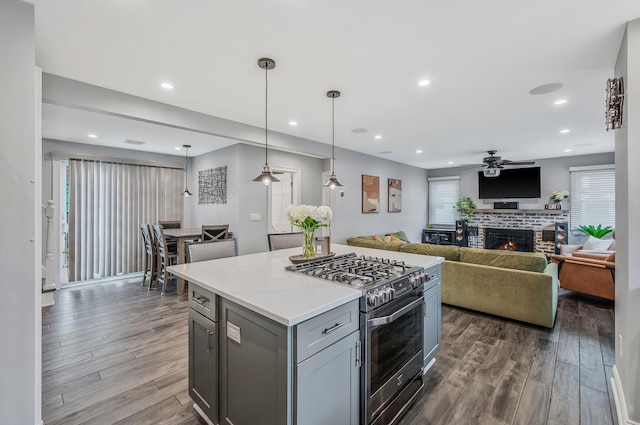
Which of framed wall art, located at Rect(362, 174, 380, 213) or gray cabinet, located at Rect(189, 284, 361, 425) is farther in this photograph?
framed wall art, located at Rect(362, 174, 380, 213)

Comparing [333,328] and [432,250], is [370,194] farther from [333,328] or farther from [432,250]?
[333,328]

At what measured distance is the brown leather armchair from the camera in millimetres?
3789

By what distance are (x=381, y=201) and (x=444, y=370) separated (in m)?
4.85

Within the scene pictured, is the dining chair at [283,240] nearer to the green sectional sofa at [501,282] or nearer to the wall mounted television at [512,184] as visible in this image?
Result: the green sectional sofa at [501,282]

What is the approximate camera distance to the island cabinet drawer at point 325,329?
1.28m

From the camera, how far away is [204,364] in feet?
5.94

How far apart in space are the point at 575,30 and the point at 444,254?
269cm

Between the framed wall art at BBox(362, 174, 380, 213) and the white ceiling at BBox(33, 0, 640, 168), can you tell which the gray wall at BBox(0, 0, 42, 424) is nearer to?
the white ceiling at BBox(33, 0, 640, 168)

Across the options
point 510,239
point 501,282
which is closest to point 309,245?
point 501,282

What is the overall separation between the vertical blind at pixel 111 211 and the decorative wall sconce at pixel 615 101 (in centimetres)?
689

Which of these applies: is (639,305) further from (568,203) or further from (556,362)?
(568,203)

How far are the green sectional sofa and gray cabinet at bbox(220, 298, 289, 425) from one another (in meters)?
2.84

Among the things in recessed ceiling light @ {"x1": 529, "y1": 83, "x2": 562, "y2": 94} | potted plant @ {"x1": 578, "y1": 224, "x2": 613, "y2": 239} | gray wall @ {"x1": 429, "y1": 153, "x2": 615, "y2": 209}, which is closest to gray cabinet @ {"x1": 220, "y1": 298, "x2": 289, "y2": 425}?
recessed ceiling light @ {"x1": 529, "y1": 83, "x2": 562, "y2": 94}

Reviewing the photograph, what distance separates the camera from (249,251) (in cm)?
527
